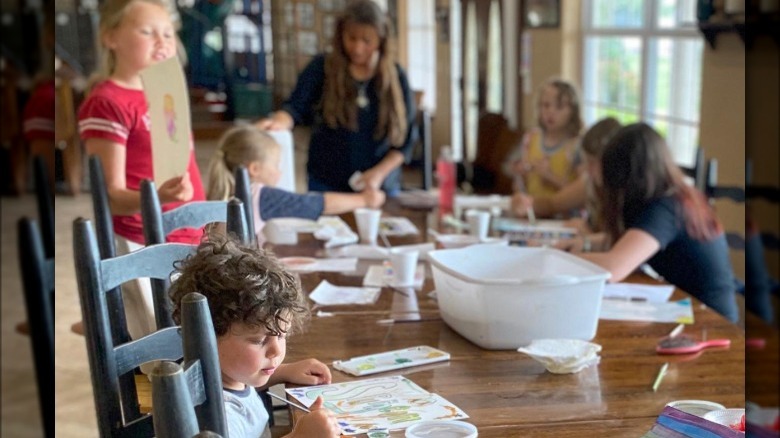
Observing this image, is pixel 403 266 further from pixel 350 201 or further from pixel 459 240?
pixel 350 201

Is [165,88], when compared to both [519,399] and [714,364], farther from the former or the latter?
[714,364]

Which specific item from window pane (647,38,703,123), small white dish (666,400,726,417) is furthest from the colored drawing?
window pane (647,38,703,123)

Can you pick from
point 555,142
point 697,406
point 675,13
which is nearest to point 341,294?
point 697,406

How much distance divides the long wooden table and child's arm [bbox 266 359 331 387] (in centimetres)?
3

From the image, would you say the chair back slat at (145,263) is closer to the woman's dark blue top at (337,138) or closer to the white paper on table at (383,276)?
the white paper on table at (383,276)

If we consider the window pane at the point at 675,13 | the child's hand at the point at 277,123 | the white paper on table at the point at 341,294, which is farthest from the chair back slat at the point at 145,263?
the window pane at the point at 675,13

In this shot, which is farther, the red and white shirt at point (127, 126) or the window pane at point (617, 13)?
the window pane at point (617, 13)

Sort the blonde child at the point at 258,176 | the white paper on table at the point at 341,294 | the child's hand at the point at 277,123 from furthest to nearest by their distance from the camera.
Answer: the child's hand at the point at 277,123, the blonde child at the point at 258,176, the white paper on table at the point at 341,294

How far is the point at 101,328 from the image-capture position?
5.49 ft

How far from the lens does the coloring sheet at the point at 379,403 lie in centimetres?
150

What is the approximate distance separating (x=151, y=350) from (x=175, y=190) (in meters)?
0.61

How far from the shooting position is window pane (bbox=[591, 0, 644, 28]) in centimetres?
475

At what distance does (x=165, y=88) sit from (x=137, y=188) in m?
0.34

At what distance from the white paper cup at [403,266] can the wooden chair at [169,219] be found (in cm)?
45
